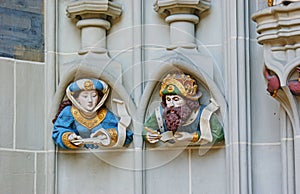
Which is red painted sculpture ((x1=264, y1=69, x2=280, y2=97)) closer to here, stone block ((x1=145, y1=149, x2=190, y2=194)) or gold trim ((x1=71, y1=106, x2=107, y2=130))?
stone block ((x1=145, y1=149, x2=190, y2=194))

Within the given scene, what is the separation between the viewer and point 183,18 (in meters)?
4.33

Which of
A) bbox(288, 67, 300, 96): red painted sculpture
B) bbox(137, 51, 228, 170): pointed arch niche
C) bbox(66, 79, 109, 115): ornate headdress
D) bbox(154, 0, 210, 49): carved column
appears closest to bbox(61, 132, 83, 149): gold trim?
bbox(66, 79, 109, 115): ornate headdress

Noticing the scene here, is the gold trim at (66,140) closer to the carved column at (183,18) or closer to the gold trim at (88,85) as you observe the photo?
the gold trim at (88,85)

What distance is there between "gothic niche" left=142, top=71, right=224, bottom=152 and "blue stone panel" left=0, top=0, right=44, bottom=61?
1.69ft

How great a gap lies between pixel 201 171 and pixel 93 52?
23.0 inches

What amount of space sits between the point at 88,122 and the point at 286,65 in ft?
2.53

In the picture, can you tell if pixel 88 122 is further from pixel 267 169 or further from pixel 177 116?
pixel 267 169

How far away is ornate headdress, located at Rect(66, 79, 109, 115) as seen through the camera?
433cm

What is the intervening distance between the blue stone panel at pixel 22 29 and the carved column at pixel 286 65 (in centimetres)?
87

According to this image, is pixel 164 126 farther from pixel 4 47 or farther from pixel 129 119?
pixel 4 47

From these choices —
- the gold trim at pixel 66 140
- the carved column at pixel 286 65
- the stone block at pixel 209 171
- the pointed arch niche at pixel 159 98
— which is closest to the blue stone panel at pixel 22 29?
the gold trim at pixel 66 140

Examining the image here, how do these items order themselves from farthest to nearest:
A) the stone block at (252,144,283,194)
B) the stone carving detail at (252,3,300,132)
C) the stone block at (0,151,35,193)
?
the stone block at (0,151,35,193), the stone block at (252,144,283,194), the stone carving detail at (252,3,300,132)

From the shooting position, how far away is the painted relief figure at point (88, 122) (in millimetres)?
4320

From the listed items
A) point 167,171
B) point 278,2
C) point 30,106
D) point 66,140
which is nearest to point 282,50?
point 278,2
